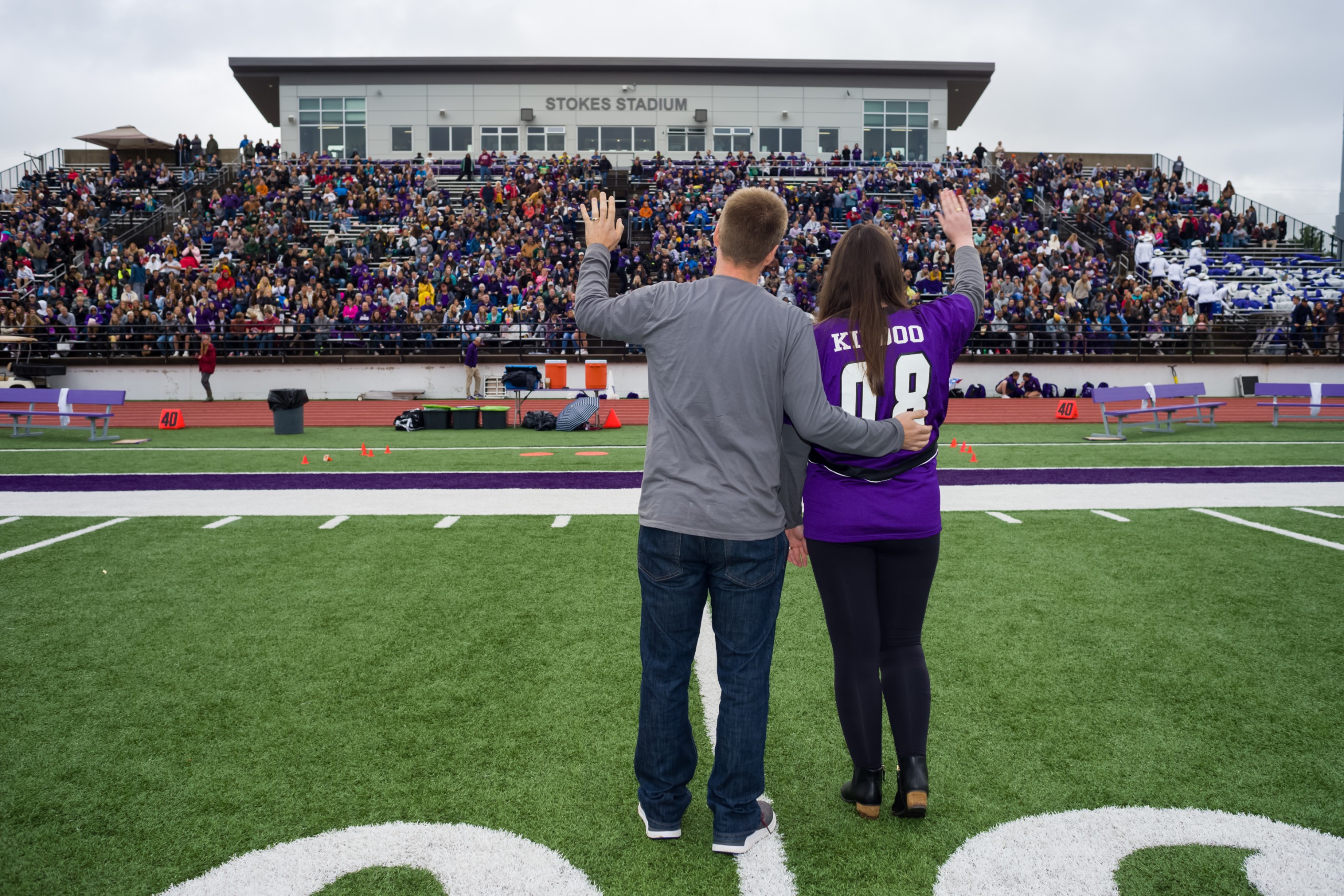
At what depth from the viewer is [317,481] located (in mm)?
10602

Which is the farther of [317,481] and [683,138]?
[683,138]

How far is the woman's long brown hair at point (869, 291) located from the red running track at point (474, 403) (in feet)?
53.3

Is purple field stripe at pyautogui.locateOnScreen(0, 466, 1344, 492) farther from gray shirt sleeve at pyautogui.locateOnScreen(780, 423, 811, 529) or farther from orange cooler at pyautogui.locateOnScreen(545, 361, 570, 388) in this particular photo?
orange cooler at pyautogui.locateOnScreen(545, 361, 570, 388)

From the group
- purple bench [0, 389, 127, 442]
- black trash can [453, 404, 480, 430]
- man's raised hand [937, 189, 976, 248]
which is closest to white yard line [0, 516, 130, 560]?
man's raised hand [937, 189, 976, 248]

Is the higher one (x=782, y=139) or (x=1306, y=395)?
(x=782, y=139)

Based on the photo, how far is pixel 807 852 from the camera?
275cm

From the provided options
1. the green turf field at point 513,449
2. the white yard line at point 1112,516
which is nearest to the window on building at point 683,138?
the green turf field at point 513,449

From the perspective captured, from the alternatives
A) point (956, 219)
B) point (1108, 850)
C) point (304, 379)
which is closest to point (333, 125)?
point (304, 379)

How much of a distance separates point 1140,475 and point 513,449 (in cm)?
918

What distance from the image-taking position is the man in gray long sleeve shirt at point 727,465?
8.66ft

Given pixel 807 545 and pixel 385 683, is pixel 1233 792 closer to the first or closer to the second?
pixel 807 545

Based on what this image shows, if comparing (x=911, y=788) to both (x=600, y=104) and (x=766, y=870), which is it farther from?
(x=600, y=104)

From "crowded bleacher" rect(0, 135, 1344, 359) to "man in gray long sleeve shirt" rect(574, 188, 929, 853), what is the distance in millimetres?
21675

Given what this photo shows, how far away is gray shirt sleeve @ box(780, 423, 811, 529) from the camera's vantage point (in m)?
2.81
